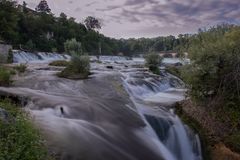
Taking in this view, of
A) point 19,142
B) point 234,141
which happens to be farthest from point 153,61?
point 19,142

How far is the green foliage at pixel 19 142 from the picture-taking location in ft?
18.6

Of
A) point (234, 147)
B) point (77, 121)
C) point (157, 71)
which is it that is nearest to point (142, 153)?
point (77, 121)


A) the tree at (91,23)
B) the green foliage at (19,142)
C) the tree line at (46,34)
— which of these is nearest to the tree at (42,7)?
the tree line at (46,34)

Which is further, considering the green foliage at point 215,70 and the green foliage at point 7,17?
the green foliage at point 7,17

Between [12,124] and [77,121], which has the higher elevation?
[12,124]

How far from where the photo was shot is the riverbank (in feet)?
36.2

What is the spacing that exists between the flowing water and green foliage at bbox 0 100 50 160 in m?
1.06

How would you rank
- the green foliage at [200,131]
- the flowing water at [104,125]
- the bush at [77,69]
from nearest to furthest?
1. the flowing water at [104,125]
2. the green foliage at [200,131]
3. the bush at [77,69]

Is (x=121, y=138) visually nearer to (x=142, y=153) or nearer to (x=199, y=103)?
(x=142, y=153)

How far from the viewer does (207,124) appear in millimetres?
12156

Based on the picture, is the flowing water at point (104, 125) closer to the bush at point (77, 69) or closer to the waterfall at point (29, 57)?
the bush at point (77, 69)

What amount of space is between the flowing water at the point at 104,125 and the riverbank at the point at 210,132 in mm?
302

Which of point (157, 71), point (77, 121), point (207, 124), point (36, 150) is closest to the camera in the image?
Answer: point (36, 150)

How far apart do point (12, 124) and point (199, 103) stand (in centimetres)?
814
